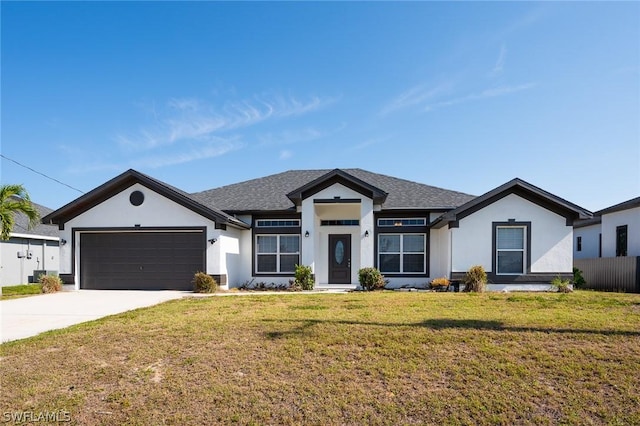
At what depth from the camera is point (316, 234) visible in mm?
16750

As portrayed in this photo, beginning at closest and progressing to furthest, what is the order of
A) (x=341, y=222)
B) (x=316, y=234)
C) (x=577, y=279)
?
(x=577, y=279) < (x=316, y=234) < (x=341, y=222)

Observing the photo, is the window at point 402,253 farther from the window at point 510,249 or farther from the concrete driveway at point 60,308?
the concrete driveway at point 60,308

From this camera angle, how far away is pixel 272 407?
417cm

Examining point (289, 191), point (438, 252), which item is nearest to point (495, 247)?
point (438, 252)

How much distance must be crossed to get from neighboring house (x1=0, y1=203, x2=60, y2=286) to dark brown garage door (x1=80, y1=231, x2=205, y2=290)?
7.05 m

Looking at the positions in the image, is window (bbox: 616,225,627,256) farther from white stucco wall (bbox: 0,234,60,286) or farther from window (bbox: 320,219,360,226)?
white stucco wall (bbox: 0,234,60,286)

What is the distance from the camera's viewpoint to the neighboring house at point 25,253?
774 inches

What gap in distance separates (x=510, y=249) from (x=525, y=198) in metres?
2.13

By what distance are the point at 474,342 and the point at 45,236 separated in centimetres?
2645

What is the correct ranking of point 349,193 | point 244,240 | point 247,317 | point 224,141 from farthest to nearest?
point 224,141 → point 244,240 → point 349,193 → point 247,317

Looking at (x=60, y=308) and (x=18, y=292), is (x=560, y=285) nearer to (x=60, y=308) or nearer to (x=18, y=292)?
(x=60, y=308)

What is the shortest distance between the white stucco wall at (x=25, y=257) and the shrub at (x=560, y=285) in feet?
86.9

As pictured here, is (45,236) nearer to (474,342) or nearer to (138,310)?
(138,310)

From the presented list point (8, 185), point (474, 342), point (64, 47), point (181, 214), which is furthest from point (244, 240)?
point (474, 342)
